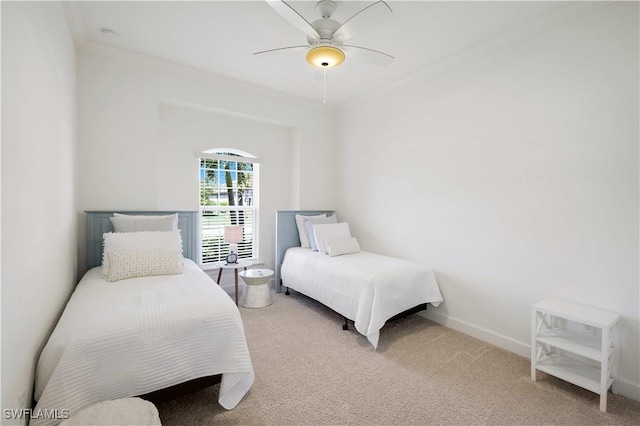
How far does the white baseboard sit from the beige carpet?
2.7 inches

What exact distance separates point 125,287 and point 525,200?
3.30 meters

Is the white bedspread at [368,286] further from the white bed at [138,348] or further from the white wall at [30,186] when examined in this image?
the white wall at [30,186]

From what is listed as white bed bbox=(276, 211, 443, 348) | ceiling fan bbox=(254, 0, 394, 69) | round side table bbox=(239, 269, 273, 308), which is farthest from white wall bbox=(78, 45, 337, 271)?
ceiling fan bbox=(254, 0, 394, 69)

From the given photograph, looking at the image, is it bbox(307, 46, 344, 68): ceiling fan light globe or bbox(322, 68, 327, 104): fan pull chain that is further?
bbox(322, 68, 327, 104): fan pull chain

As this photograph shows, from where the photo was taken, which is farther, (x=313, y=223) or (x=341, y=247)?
(x=313, y=223)

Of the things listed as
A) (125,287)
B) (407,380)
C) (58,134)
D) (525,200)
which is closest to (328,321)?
(407,380)

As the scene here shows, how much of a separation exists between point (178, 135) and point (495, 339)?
4.14 metres

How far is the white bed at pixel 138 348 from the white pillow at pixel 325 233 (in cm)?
187

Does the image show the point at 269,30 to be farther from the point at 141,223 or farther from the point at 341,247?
the point at 341,247

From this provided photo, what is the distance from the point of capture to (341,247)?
370 cm

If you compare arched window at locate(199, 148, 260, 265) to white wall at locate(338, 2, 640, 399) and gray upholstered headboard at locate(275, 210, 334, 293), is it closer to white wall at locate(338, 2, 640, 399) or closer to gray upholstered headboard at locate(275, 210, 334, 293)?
gray upholstered headboard at locate(275, 210, 334, 293)

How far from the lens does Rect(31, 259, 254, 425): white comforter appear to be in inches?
56.5

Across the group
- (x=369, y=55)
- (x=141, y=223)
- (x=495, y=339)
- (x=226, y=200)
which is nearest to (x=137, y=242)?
(x=141, y=223)

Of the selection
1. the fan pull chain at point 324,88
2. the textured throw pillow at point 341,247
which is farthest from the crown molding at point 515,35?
the textured throw pillow at point 341,247
